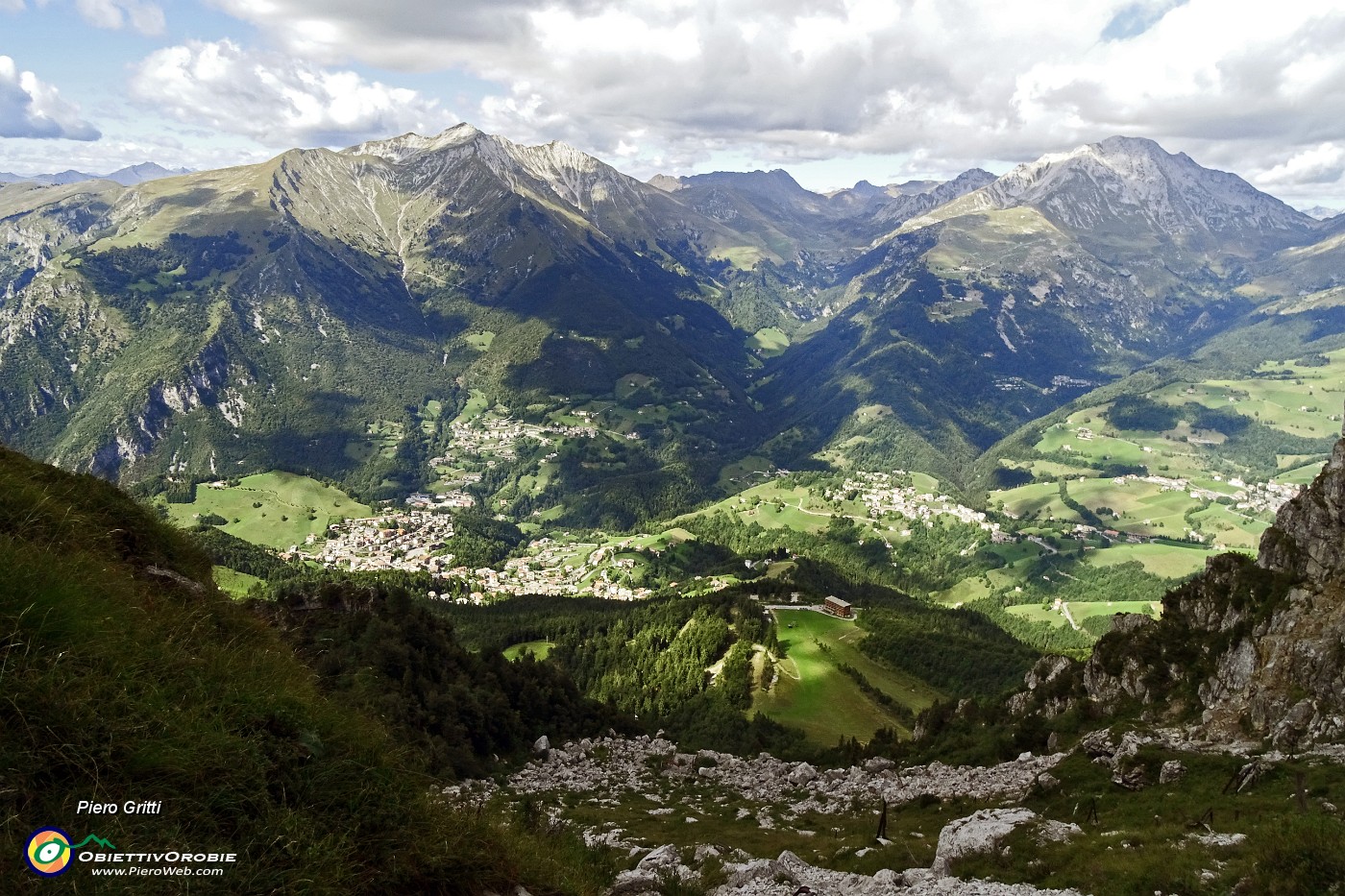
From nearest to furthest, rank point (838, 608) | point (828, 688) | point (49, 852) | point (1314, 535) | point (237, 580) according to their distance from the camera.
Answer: point (49, 852) → point (1314, 535) → point (828, 688) → point (838, 608) → point (237, 580)

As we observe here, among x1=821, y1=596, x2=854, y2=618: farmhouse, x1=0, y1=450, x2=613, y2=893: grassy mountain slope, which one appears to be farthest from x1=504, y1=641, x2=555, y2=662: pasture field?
x1=0, y1=450, x2=613, y2=893: grassy mountain slope

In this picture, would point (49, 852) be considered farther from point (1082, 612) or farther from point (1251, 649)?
point (1082, 612)

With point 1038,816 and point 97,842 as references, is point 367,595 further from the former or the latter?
point 97,842

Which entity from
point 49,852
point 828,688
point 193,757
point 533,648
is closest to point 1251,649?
point 193,757

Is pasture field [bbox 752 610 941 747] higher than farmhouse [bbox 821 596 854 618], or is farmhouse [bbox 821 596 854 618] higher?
farmhouse [bbox 821 596 854 618]

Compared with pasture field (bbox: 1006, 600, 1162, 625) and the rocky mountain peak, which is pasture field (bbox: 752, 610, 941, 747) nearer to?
the rocky mountain peak

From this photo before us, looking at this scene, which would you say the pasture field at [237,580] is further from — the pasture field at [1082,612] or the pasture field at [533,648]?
the pasture field at [1082,612]
